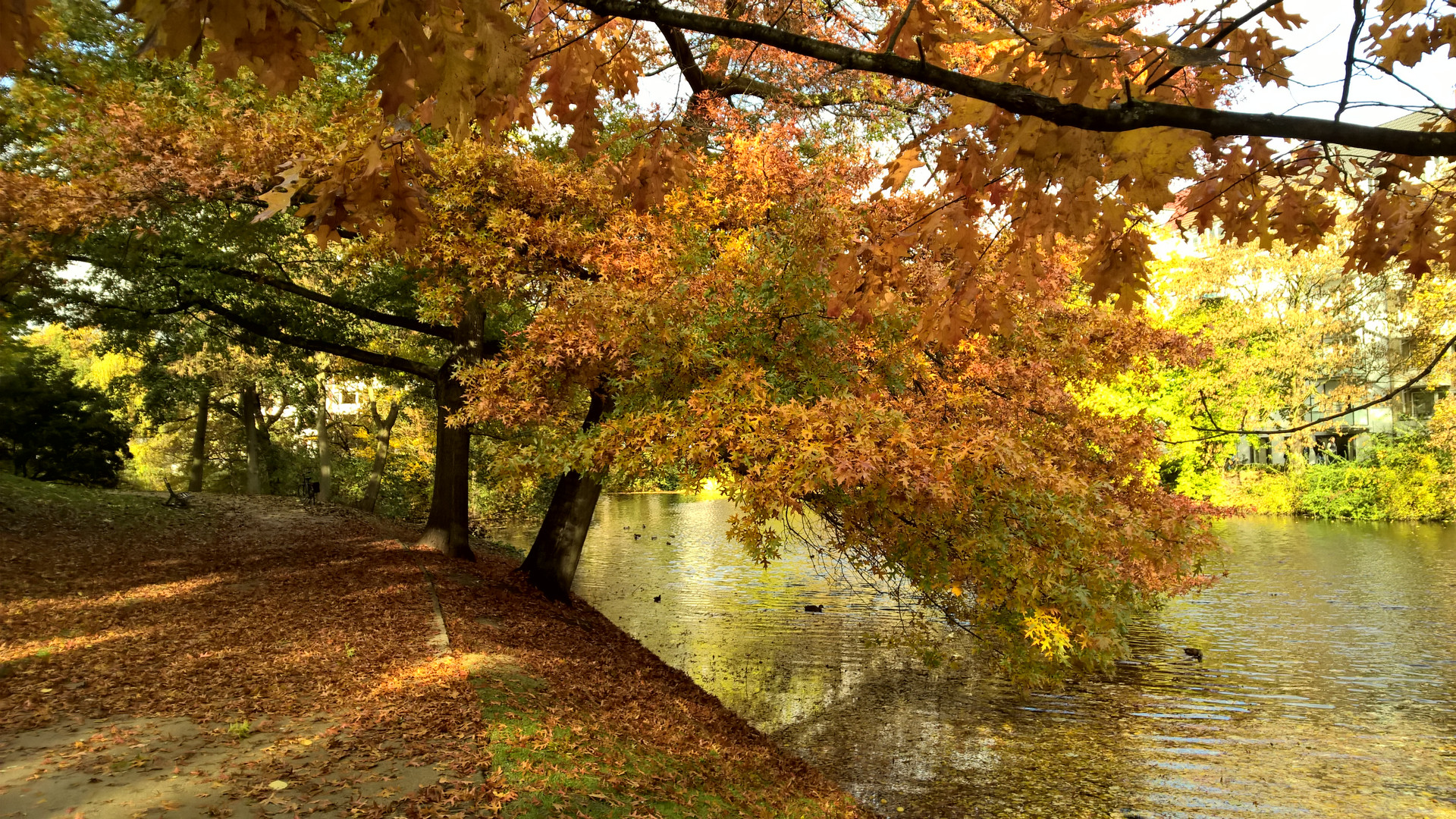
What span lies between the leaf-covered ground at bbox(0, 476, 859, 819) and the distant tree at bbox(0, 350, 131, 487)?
11.5m

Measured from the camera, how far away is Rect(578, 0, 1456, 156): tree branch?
2641mm

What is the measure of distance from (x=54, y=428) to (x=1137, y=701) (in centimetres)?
2704

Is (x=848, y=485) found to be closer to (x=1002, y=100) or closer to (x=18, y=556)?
(x=1002, y=100)

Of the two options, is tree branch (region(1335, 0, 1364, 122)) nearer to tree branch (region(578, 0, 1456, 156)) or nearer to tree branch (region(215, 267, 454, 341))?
tree branch (region(578, 0, 1456, 156))

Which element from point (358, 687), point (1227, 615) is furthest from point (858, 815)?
point (1227, 615)

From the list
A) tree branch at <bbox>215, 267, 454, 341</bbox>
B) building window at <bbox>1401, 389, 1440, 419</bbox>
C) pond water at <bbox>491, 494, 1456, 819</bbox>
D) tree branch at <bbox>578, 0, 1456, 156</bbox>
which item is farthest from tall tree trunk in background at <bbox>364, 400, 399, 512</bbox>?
building window at <bbox>1401, 389, 1440, 419</bbox>

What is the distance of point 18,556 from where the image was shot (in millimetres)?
13461

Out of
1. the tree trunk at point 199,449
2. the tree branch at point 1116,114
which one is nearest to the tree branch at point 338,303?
the tree branch at point 1116,114

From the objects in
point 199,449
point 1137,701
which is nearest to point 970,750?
point 1137,701

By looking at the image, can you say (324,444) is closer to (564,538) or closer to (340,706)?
(564,538)

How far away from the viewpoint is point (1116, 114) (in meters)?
2.73

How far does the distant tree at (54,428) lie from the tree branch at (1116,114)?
26.9 meters

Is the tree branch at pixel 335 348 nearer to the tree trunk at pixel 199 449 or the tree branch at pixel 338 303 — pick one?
the tree branch at pixel 338 303

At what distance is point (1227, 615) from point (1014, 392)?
32.1ft
